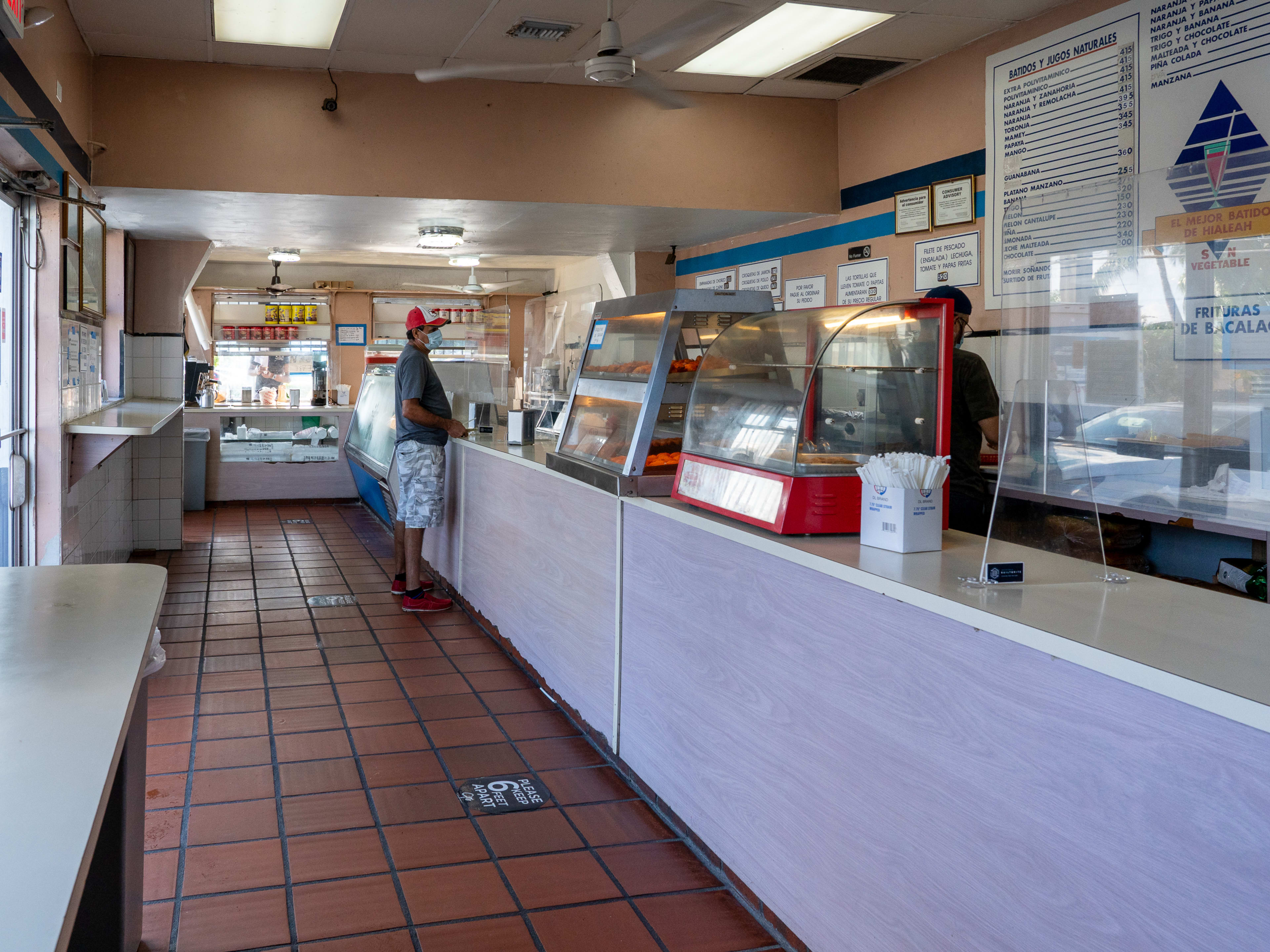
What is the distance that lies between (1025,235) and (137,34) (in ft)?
13.6

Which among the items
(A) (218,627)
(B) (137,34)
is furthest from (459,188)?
(A) (218,627)

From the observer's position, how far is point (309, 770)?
10.8 feet

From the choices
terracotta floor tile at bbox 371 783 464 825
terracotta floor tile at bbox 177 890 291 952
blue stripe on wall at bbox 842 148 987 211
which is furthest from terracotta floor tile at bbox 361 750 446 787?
blue stripe on wall at bbox 842 148 987 211

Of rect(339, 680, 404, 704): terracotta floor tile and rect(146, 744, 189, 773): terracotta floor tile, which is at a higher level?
rect(339, 680, 404, 704): terracotta floor tile

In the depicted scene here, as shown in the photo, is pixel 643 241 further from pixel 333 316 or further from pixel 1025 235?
pixel 333 316

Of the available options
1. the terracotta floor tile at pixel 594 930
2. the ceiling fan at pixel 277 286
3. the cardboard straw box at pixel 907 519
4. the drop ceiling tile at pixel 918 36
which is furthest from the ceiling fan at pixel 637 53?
the ceiling fan at pixel 277 286

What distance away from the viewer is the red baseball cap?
17.7 feet

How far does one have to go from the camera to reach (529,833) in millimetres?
2863

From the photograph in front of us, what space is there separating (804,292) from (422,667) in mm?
3305

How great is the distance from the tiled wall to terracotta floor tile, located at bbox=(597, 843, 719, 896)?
8.73 ft

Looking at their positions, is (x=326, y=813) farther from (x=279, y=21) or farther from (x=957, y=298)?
(x=279, y=21)

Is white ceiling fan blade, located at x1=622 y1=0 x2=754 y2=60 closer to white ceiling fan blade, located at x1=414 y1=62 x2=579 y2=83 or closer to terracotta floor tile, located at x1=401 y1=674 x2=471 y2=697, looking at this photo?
white ceiling fan blade, located at x1=414 y1=62 x2=579 y2=83

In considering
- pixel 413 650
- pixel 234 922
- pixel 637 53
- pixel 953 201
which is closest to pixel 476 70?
pixel 637 53

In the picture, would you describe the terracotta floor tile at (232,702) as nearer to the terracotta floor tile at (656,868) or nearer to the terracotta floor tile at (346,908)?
the terracotta floor tile at (346,908)
